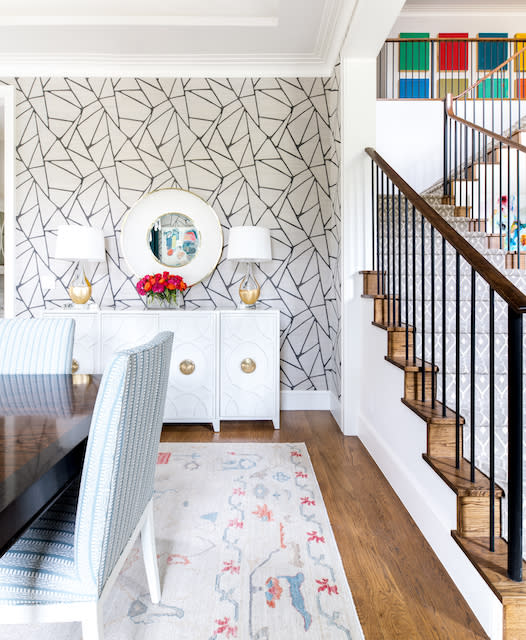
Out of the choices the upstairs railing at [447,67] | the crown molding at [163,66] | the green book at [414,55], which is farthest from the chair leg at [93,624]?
the green book at [414,55]

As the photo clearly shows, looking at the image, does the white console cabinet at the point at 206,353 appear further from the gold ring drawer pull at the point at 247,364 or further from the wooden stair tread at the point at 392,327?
the wooden stair tread at the point at 392,327

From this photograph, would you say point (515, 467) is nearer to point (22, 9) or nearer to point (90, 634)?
point (90, 634)

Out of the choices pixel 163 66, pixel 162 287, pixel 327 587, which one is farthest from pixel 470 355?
pixel 163 66

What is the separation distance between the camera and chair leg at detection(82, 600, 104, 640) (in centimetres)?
92

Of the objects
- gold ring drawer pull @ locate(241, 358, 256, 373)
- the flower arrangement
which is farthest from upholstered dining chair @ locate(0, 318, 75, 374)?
gold ring drawer pull @ locate(241, 358, 256, 373)

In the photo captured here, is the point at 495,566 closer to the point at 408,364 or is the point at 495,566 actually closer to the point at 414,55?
the point at 408,364

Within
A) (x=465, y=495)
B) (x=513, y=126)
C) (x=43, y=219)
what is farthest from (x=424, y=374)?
(x=513, y=126)

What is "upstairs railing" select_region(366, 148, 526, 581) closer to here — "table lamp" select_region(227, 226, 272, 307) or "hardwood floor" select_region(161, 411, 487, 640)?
"hardwood floor" select_region(161, 411, 487, 640)

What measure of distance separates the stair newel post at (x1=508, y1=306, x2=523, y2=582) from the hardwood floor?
265mm

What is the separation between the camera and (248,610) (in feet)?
4.50

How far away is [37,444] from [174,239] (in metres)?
2.83

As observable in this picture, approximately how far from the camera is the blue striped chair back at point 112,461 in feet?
2.80

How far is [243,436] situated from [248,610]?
1712 mm

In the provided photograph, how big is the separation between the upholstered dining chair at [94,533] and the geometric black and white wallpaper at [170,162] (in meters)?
2.72
